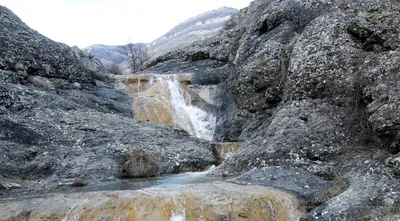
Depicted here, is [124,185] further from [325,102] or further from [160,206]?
[325,102]

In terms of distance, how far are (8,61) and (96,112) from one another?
5.49 metres

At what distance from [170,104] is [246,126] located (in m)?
6.20

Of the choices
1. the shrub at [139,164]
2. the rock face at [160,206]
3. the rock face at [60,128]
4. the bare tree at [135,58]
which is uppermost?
the bare tree at [135,58]

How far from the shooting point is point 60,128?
55.2 feet

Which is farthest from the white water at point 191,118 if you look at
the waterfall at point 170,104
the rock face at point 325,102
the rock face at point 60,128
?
the rock face at point 60,128

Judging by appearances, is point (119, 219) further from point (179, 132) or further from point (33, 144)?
point (179, 132)

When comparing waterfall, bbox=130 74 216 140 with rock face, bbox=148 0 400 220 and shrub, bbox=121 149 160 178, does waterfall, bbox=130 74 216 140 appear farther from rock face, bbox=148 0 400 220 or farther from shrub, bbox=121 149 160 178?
shrub, bbox=121 149 160 178

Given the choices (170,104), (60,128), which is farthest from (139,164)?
(170,104)

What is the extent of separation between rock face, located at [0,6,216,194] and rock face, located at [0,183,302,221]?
3648 millimetres

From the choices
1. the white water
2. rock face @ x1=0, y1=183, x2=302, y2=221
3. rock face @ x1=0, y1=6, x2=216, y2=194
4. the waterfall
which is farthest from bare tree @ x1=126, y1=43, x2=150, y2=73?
rock face @ x1=0, y1=183, x2=302, y2=221

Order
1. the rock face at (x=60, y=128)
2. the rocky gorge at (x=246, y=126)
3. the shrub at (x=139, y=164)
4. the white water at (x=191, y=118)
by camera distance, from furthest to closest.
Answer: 1. the white water at (x=191, y=118)
2. the shrub at (x=139, y=164)
3. the rock face at (x=60, y=128)
4. the rocky gorge at (x=246, y=126)

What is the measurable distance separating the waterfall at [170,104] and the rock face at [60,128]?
1072 mm

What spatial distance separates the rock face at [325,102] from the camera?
10594mm

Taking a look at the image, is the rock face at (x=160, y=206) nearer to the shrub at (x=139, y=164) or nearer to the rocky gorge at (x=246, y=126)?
the rocky gorge at (x=246, y=126)
